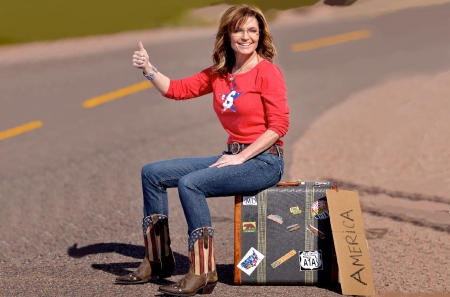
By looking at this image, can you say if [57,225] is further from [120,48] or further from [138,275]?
[120,48]

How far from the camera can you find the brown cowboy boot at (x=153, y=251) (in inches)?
197

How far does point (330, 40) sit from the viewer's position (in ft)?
54.5

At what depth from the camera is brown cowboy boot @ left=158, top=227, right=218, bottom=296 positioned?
15.3 feet

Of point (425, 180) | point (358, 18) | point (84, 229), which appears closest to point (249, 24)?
point (84, 229)

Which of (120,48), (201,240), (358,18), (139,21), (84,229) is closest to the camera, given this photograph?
(201,240)

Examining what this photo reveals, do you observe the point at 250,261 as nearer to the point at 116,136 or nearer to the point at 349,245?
the point at 349,245

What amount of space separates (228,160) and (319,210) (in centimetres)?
65

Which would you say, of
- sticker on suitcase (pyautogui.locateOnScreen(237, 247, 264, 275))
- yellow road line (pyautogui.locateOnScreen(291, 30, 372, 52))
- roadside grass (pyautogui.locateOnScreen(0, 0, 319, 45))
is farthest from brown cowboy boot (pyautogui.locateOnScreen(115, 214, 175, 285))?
yellow road line (pyautogui.locateOnScreen(291, 30, 372, 52))

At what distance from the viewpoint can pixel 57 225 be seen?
283 inches

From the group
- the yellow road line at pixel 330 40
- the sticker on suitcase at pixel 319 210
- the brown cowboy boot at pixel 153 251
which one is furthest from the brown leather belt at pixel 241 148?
the yellow road line at pixel 330 40

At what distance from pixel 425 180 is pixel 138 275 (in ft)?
14.2

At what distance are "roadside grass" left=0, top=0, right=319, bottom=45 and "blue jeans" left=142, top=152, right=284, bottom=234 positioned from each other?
10.3 metres

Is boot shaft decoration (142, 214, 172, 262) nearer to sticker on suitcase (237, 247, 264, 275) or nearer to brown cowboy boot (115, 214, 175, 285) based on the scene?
brown cowboy boot (115, 214, 175, 285)

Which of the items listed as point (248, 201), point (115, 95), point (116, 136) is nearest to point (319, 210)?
point (248, 201)
